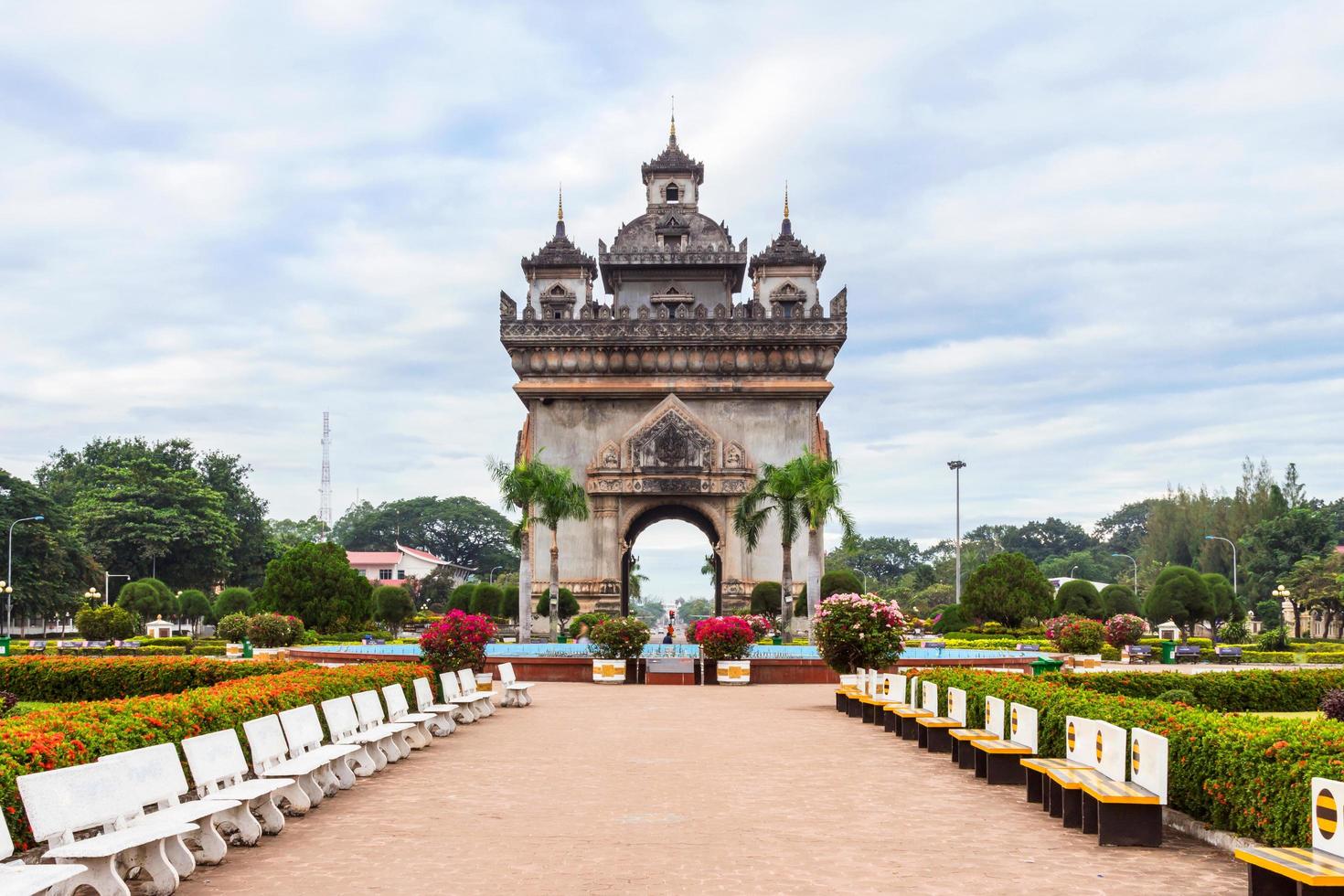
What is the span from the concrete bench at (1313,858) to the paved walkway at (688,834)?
2.85 feet

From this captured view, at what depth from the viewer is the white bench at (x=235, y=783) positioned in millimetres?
9867

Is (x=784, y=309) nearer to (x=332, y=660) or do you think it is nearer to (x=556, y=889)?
(x=332, y=660)

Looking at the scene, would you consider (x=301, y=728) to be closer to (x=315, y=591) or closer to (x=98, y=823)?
(x=98, y=823)

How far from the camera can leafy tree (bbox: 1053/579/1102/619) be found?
51969 millimetres

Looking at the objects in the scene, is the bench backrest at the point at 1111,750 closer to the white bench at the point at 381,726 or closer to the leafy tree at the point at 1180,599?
the white bench at the point at 381,726

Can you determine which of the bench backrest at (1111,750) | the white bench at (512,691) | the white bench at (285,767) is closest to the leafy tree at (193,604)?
the white bench at (512,691)

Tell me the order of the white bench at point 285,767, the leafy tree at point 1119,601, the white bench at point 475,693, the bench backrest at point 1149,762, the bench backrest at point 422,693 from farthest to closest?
the leafy tree at point 1119,601
the white bench at point 475,693
the bench backrest at point 422,693
the white bench at point 285,767
the bench backrest at point 1149,762

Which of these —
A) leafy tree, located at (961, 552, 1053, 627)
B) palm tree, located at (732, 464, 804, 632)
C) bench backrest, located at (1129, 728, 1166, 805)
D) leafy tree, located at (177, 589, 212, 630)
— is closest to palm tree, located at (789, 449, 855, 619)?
palm tree, located at (732, 464, 804, 632)

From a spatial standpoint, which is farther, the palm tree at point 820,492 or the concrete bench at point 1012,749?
the palm tree at point 820,492

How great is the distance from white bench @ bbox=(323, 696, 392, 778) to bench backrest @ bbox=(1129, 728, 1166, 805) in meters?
7.62

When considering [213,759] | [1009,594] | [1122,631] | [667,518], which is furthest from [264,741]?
[667,518]

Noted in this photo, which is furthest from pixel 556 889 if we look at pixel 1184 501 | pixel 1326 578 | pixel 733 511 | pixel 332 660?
pixel 1184 501

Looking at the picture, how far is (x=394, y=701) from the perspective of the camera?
16.8m

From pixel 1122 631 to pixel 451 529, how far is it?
92.7m
